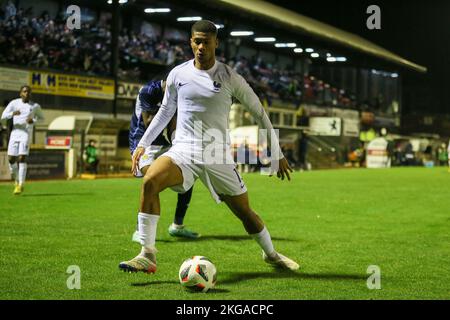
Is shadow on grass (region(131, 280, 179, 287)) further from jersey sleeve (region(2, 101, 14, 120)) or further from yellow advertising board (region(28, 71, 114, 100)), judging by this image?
yellow advertising board (region(28, 71, 114, 100))

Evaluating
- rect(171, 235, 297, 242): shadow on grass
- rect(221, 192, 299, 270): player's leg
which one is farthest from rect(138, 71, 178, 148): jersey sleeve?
rect(171, 235, 297, 242): shadow on grass

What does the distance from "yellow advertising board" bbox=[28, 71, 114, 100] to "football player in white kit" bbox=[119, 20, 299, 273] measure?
22.2 metres

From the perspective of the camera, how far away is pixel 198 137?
612 centimetres

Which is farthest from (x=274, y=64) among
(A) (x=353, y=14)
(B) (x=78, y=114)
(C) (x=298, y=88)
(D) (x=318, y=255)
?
(D) (x=318, y=255)

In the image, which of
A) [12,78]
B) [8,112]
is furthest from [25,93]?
[12,78]

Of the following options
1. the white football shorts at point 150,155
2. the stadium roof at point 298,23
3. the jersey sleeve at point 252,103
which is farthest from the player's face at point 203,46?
the stadium roof at point 298,23

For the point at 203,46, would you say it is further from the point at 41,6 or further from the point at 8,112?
the point at 41,6

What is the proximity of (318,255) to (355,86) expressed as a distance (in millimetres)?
57888

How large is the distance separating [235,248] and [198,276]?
2.65 meters

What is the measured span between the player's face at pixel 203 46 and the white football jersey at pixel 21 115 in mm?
9916

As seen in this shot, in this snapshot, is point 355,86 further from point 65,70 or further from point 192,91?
point 192,91

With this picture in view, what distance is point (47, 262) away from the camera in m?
6.68

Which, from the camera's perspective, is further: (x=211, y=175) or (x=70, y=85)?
(x=70, y=85)

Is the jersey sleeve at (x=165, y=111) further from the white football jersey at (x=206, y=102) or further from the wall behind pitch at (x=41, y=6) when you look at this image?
the wall behind pitch at (x=41, y=6)
